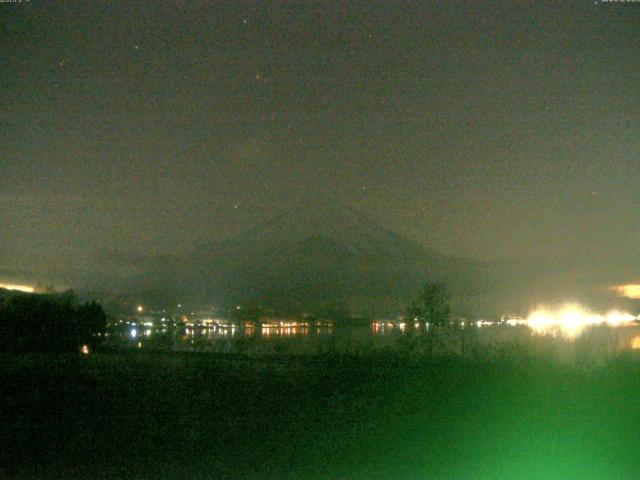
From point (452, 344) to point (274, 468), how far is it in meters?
11.8

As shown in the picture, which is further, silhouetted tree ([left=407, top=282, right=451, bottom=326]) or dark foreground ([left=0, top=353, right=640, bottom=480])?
silhouetted tree ([left=407, top=282, right=451, bottom=326])

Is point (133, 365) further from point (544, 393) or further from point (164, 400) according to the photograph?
point (544, 393)

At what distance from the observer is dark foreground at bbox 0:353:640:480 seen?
10.6 m

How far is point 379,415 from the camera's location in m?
12.9

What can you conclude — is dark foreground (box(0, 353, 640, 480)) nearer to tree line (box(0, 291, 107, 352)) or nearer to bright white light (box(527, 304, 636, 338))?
bright white light (box(527, 304, 636, 338))

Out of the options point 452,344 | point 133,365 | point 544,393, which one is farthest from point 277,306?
point 544,393

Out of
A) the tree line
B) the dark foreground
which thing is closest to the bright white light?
the dark foreground

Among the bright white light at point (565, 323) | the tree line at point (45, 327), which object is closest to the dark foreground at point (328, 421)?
the bright white light at point (565, 323)

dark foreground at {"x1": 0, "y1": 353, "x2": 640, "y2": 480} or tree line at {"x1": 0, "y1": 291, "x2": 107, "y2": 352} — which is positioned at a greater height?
tree line at {"x1": 0, "y1": 291, "x2": 107, "y2": 352}

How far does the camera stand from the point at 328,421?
12.7 m

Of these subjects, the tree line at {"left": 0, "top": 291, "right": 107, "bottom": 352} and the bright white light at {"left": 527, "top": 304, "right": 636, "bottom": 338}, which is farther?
the tree line at {"left": 0, "top": 291, "right": 107, "bottom": 352}

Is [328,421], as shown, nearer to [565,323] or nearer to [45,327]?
[565,323]

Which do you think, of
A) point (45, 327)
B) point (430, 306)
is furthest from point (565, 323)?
point (45, 327)

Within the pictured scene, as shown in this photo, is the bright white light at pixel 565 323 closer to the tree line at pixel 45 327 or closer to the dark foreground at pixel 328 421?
the dark foreground at pixel 328 421
